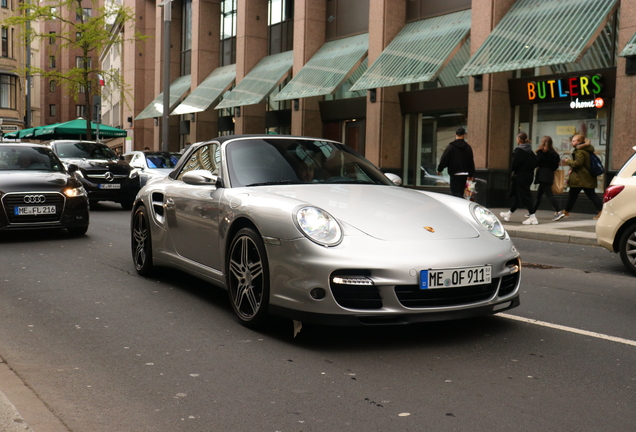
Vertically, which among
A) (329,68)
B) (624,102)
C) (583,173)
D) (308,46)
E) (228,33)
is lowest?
(583,173)

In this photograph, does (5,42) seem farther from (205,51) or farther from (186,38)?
(205,51)

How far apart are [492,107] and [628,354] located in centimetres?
1443

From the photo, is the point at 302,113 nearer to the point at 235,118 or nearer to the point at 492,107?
the point at 235,118

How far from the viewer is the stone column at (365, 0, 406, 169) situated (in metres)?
21.9

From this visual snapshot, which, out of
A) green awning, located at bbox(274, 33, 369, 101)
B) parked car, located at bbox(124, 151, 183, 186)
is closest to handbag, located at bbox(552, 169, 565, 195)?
green awning, located at bbox(274, 33, 369, 101)

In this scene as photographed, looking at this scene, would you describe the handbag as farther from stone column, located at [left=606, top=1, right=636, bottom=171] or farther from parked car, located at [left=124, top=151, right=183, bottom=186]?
parked car, located at [left=124, top=151, right=183, bottom=186]

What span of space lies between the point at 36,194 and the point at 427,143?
43.8 ft

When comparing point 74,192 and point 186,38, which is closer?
point 74,192

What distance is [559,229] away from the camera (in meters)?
12.9

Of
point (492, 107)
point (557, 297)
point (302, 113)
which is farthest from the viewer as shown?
point (302, 113)

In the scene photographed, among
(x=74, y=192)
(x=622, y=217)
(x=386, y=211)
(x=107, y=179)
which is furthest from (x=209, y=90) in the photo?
(x=386, y=211)

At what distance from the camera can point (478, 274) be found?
4648 millimetres

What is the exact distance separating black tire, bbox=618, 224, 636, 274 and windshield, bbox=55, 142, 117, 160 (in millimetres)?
13026

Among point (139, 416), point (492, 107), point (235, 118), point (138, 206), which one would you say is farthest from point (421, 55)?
point (139, 416)
